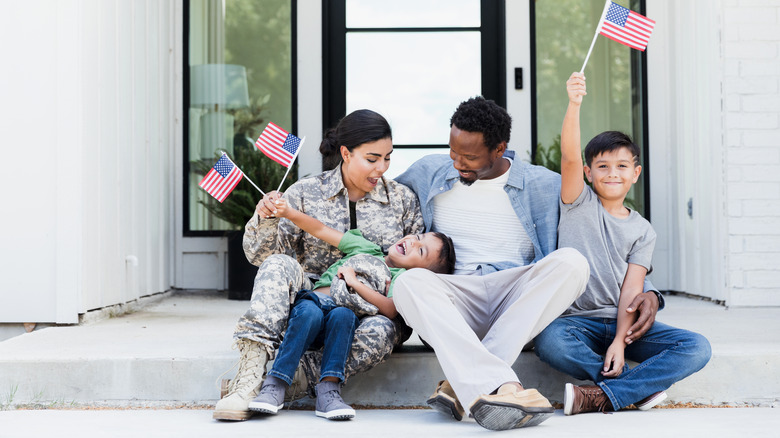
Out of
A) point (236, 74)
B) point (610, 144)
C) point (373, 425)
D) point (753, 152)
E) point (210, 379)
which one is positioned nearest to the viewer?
point (373, 425)

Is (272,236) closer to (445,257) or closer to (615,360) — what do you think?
(445,257)

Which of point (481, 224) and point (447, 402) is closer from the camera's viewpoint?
point (447, 402)

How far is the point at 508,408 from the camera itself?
247 centimetres

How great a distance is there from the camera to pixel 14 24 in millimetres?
4105

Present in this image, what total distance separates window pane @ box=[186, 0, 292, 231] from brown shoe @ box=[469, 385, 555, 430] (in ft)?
12.4

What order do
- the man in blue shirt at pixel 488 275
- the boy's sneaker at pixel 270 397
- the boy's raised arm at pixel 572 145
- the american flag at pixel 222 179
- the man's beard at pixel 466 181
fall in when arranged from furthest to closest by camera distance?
1. the american flag at pixel 222 179
2. the man's beard at pixel 466 181
3. the boy's raised arm at pixel 572 145
4. the boy's sneaker at pixel 270 397
5. the man in blue shirt at pixel 488 275

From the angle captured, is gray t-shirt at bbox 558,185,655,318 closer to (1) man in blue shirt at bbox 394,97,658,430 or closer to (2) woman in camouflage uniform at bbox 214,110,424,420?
(1) man in blue shirt at bbox 394,97,658,430

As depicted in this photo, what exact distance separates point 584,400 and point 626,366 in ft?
0.68

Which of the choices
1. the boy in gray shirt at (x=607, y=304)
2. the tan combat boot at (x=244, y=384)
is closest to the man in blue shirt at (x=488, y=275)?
the boy in gray shirt at (x=607, y=304)

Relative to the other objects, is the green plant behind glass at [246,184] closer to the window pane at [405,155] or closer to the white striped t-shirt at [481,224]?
the window pane at [405,155]

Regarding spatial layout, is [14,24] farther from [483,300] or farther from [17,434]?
[483,300]

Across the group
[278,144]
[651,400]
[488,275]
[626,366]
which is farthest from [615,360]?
[278,144]

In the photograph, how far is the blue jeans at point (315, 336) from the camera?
275cm

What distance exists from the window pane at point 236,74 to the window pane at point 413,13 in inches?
20.2
